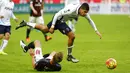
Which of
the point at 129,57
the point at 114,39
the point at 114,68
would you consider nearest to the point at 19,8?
the point at 114,39

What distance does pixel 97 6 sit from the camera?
55688mm

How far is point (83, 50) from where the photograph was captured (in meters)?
22.8

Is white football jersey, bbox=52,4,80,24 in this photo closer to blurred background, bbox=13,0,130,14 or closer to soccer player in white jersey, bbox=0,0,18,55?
soccer player in white jersey, bbox=0,0,18,55

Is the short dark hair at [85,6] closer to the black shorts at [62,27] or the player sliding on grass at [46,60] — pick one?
the black shorts at [62,27]

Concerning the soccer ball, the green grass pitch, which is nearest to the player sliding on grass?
the green grass pitch

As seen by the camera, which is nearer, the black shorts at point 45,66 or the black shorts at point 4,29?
the black shorts at point 45,66

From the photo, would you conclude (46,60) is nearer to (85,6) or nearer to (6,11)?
(85,6)

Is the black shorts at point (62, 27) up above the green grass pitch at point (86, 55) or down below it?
above

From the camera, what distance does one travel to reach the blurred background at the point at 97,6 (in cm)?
5434

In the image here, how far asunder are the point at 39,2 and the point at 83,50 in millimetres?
5847

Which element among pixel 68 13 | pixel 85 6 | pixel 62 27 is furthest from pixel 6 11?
pixel 85 6

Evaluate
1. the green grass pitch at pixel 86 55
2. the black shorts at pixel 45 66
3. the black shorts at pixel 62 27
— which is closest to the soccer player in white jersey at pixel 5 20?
the green grass pitch at pixel 86 55

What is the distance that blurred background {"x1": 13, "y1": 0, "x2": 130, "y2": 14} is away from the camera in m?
54.3

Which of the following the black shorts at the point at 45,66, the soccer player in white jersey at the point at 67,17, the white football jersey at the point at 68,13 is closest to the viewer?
the black shorts at the point at 45,66
